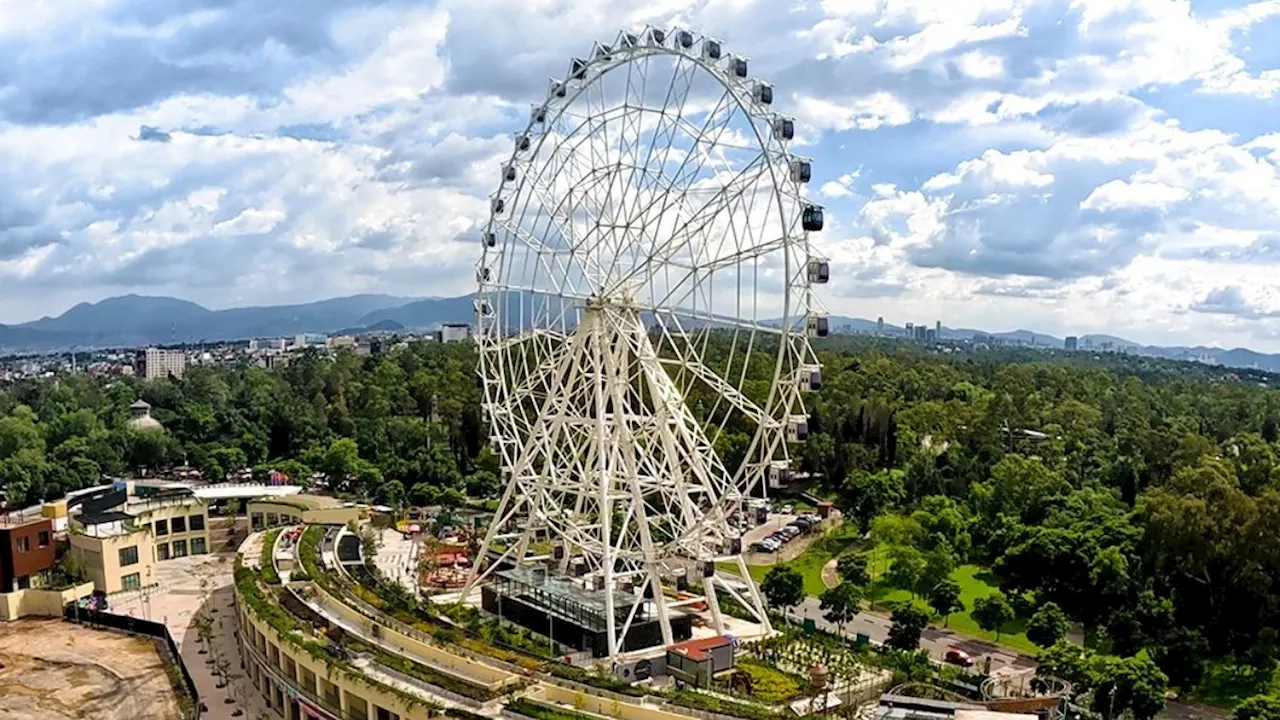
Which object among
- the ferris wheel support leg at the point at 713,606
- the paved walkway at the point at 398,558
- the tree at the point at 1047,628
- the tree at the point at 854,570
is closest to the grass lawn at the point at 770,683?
the ferris wheel support leg at the point at 713,606

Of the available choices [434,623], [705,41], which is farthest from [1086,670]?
[705,41]

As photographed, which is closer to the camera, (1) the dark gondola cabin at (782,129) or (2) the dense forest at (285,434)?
(1) the dark gondola cabin at (782,129)

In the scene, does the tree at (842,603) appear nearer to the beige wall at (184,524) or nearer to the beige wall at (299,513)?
the beige wall at (299,513)

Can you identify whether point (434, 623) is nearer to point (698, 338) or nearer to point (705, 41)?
point (698, 338)

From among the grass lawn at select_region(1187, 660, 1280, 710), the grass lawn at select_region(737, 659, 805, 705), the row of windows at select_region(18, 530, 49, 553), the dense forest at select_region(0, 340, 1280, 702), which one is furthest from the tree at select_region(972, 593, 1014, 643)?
the row of windows at select_region(18, 530, 49, 553)

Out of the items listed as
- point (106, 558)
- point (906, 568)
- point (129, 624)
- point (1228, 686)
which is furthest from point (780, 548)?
point (106, 558)

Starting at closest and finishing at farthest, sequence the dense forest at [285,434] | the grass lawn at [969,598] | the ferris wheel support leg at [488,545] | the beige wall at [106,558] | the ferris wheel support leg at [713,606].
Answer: the ferris wheel support leg at [713,606] < the ferris wheel support leg at [488,545] < the grass lawn at [969,598] < the beige wall at [106,558] < the dense forest at [285,434]

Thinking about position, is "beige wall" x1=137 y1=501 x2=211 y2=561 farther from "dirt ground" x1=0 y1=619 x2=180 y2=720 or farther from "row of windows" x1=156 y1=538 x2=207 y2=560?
"dirt ground" x1=0 y1=619 x2=180 y2=720
